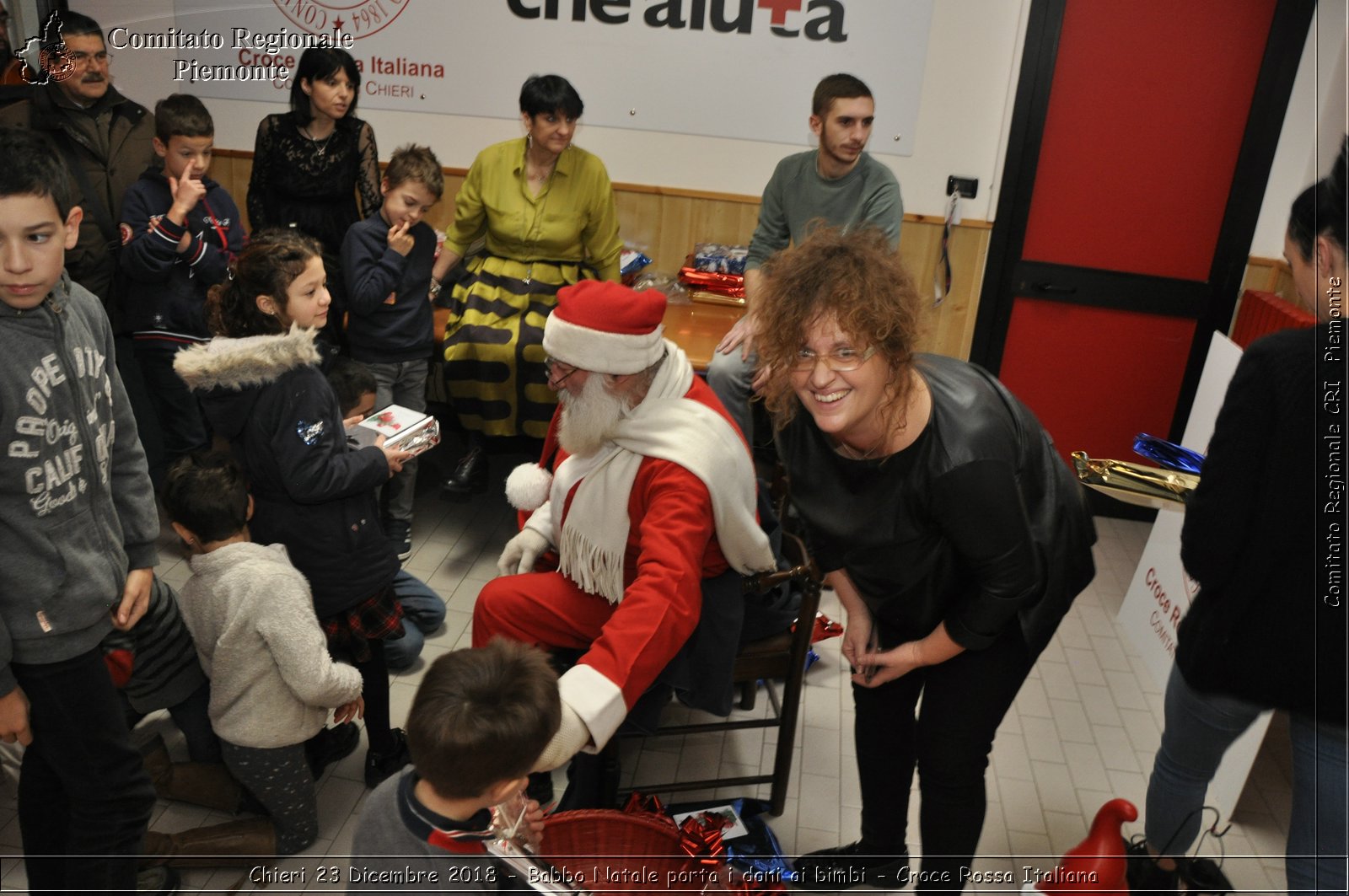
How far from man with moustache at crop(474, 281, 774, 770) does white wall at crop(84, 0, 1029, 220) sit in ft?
7.56

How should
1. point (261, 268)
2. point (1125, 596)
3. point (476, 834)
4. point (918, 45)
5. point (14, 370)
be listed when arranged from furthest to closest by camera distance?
point (918, 45) < point (1125, 596) < point (261, 268) < point (14, 370) < point (476, 834)

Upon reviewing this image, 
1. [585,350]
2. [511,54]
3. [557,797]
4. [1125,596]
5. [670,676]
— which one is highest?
[511,54]

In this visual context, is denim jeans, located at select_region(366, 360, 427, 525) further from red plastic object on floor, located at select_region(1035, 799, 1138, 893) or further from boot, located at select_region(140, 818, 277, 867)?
red plastic object on floor, located at select_region(1035, 799, 1138, 893)

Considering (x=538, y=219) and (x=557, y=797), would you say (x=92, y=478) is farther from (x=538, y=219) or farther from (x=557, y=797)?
(x=538, y=219)

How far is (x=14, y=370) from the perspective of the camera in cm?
158

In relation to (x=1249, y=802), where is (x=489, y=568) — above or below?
below

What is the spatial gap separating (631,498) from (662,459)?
0.40ft

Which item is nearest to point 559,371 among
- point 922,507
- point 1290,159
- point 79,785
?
point 922,507

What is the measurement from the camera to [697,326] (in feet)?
12.2

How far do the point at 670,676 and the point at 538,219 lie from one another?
2096mm

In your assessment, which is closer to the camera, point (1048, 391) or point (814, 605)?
point (814, 605)

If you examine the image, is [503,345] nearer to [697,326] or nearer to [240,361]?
[697,326]

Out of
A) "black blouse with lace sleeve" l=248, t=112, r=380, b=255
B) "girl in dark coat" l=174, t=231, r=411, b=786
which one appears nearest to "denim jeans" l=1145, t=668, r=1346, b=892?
"girl in dark coat" l=174, t=231, r=411, b=786

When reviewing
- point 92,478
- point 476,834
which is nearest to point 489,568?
point 92,478
